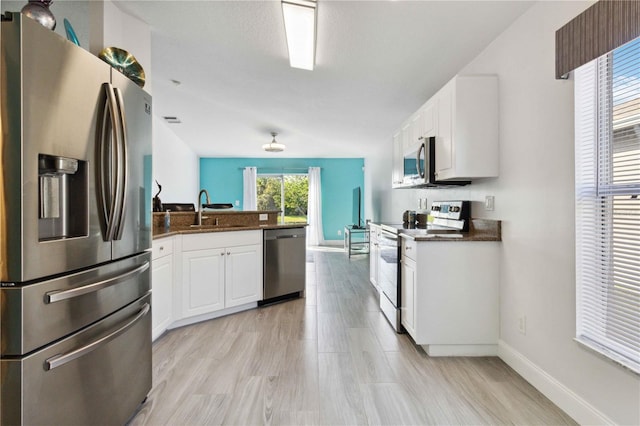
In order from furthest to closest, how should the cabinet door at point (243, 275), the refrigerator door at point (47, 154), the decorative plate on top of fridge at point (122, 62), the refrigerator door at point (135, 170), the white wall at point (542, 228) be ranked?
the cabinet door at point (243, 275) < the decorative plate on top of fridge at point (122, 62) < the white wall at point (542, 228) < the refrigerator door at point (135, 170) < the refrigerator door at point (47, 154)

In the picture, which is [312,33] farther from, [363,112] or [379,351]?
[379,351]

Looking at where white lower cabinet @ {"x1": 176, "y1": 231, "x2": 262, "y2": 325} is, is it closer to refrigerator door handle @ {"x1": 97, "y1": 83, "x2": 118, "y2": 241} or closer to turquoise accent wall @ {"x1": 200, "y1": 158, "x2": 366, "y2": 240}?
refrigerator door handle @ {"x1": 97, "y1": 83, "x2": 118, "y2": 241}

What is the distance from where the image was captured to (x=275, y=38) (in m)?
2.63

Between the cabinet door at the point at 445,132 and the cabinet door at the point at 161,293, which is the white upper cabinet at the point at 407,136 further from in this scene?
the cabinet door at the point at 161,293

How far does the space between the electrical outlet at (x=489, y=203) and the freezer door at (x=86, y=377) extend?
2.45m

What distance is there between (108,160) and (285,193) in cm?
761

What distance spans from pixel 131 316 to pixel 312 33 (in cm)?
225

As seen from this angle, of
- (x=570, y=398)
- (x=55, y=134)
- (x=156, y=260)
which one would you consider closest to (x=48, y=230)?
(x=55, y=134)

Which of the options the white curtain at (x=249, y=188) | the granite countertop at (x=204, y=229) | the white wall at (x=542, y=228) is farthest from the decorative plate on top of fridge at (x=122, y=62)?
the white curtain at (x=249, y=188)

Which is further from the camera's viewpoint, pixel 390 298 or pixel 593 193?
pixel 390 298

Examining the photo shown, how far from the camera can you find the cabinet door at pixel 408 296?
7.74ft

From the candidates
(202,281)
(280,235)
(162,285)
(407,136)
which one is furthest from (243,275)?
(407,136)

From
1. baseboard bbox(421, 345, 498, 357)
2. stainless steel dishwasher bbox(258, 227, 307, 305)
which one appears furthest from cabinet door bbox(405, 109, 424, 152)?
baseboard bbox(421, 345, 498, 357)

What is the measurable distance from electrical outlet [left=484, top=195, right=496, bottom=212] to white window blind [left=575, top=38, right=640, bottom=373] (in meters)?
0.79
